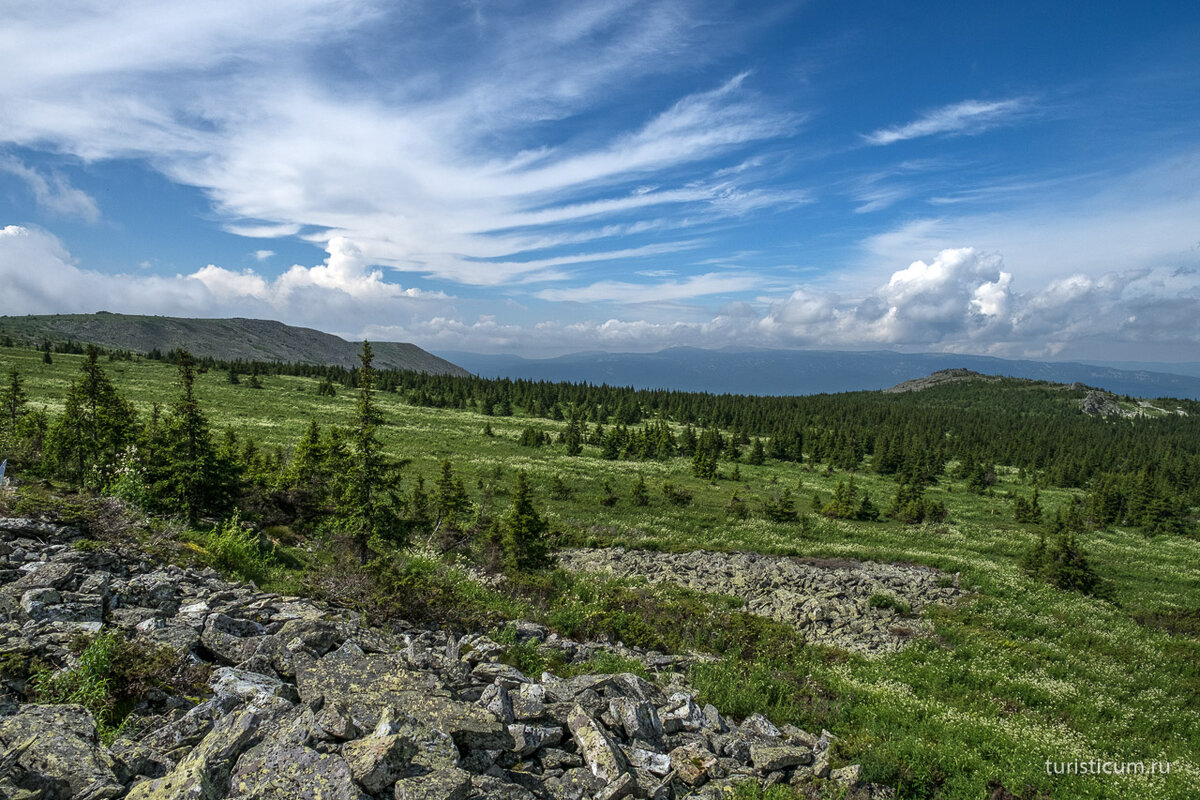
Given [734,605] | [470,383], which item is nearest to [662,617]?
[734,605]

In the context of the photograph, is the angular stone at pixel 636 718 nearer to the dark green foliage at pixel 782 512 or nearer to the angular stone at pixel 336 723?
the angular stone at pixel 336 723

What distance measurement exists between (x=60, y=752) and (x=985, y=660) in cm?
2006

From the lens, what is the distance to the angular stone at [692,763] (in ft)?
22.0

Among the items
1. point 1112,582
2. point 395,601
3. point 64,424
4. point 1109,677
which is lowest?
point 1112,582

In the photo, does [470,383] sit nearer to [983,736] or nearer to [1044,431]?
[983,736]

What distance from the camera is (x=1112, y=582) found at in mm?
28719

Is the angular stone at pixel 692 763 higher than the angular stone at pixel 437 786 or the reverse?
the reverse

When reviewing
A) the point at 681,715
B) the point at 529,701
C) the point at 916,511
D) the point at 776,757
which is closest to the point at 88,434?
the point at 529,701

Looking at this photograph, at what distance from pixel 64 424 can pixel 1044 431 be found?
170 m

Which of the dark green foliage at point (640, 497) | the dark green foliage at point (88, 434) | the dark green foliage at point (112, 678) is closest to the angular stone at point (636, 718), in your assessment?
the dark green foliage at point (112, 678)

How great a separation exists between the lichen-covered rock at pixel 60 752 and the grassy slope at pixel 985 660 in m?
8.55

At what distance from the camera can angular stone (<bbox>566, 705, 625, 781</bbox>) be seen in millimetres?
6230

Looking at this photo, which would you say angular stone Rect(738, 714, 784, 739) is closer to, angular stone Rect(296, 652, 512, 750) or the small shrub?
angular stone Rect(296, 652, 512, 750)

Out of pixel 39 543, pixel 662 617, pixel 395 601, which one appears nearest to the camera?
pixel 39 543
